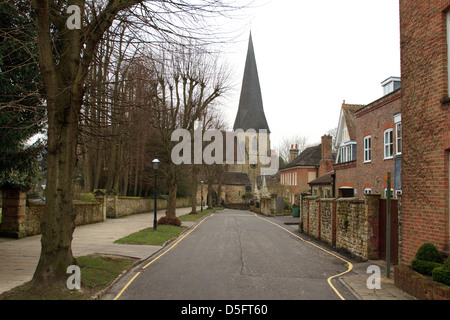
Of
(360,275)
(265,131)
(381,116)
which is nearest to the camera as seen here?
(360,275)

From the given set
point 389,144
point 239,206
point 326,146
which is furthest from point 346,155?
point 239,206

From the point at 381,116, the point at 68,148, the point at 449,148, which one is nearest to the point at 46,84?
the point at 68,148

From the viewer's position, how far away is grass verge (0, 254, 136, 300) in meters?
6.87

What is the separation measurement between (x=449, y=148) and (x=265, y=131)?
8129cm

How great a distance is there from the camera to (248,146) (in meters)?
92.6

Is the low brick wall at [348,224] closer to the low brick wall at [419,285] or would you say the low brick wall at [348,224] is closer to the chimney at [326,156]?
the low brick wall at [419,285]

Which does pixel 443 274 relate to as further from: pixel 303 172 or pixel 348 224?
pixel 303 172

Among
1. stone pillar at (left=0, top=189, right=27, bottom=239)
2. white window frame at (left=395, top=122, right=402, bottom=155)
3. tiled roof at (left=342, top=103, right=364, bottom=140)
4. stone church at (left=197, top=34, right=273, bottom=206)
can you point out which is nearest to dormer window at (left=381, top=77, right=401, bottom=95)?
tiled roof at (left=342, top=103, right=364, bottom=140)

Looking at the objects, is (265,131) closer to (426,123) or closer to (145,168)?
(145,168)

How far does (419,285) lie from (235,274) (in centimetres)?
430

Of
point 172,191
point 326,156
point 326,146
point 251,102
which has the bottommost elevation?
point 172,191

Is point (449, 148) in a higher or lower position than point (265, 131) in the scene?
lower

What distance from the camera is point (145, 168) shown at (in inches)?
1757

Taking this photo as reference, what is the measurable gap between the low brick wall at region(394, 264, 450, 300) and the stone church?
222 ft
